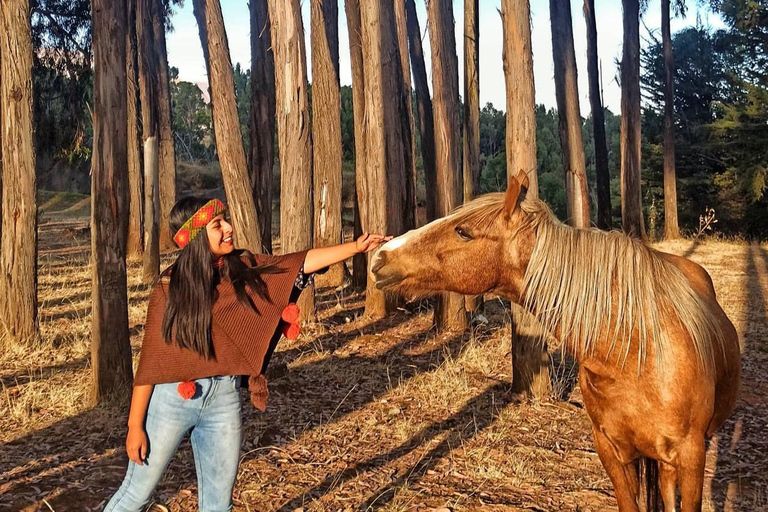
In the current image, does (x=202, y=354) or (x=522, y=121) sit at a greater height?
(x=522, y=121)

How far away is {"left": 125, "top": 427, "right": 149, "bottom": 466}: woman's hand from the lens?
259 centimetres

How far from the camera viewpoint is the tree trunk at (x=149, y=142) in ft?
40.4

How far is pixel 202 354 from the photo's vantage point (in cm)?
265

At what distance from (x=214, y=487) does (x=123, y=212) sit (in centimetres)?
363

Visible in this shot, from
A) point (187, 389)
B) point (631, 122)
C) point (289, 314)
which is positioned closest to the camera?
point (187, 389)

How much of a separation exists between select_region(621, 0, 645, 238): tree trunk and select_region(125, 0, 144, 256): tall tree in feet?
38.9

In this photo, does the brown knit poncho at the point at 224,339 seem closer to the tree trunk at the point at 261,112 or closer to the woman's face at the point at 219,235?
the woman's face at the point at 219,235

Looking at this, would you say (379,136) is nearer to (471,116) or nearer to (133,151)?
(471,116)

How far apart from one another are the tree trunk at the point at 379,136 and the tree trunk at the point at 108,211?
3.30 metres

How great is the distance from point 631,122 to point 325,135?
10.6m

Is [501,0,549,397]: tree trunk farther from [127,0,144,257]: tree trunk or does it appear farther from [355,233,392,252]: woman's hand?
[127,0,144,257]: tree trunk

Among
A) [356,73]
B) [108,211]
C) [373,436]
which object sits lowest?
[373,436]

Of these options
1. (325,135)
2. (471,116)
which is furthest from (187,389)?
(471,116)

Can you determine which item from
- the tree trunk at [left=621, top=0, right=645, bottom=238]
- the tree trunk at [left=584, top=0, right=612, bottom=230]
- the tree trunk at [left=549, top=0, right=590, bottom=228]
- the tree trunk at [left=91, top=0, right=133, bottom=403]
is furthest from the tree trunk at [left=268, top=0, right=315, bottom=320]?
the tree trunk at [left=621, top=0, right=645, bottom=238]
